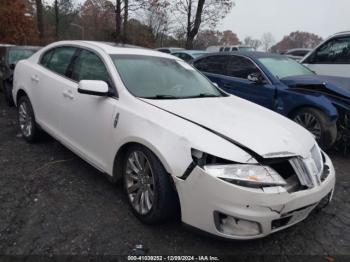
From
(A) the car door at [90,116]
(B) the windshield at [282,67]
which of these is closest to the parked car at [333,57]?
(B) the windshield at [282,67]

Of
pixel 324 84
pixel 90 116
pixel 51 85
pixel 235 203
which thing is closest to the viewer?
pixel 235 203

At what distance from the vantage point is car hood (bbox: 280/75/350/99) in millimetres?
4883

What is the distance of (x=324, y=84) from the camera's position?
4.98m

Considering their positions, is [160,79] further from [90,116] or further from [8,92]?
[8,92]

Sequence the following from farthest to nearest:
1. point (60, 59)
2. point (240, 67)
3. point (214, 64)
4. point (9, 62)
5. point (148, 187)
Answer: point (9, 62) → point (214, 64) → point (240, 67) → point (60, 59) → point (148, 187)

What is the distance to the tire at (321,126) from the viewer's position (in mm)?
4758

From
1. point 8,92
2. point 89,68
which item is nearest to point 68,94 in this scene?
point 89,68

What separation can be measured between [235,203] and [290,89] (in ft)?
11.8

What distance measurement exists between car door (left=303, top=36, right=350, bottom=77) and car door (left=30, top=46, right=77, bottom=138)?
5.23 m

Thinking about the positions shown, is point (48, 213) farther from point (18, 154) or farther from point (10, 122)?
point (10, 122)

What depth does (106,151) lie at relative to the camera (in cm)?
322

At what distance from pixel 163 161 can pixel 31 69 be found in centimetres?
307

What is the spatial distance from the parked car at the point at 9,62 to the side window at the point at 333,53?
6393 millimetres

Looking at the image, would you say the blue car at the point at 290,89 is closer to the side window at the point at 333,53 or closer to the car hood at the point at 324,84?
the car hood at the point at 324,84
